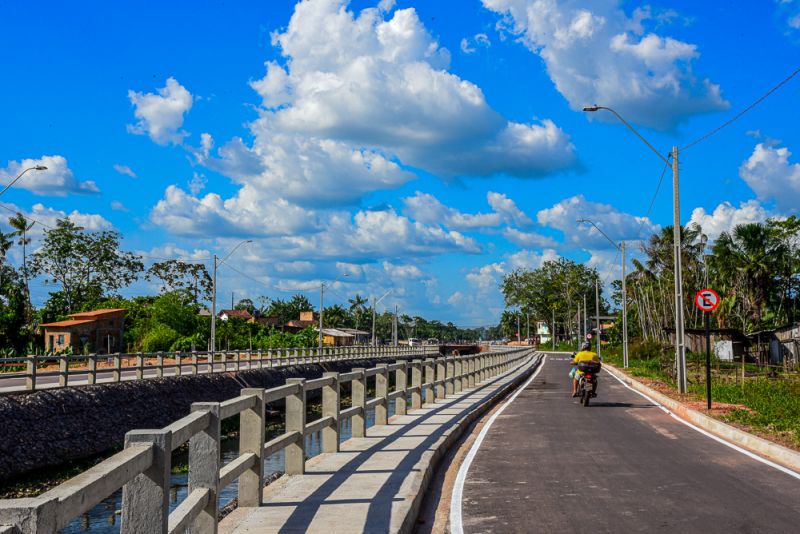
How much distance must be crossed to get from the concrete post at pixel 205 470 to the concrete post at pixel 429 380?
14.7 m

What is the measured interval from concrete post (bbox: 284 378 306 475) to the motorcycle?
46.4 feet

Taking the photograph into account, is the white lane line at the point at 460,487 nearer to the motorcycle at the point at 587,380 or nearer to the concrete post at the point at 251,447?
the concrete post at the point at 251,447

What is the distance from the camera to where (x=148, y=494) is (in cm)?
440

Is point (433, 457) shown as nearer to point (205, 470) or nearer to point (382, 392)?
point (382, 392)

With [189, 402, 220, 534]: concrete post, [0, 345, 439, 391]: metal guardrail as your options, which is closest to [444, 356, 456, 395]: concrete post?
[0, 345, 439, 391]: metal guardrail

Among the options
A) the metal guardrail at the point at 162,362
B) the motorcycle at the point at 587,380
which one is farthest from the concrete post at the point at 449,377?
the metal guardrail at the point at 162,362

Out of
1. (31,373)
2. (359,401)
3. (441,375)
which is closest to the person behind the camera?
(359,401)

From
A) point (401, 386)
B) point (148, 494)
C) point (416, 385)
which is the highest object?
point (148, 494)

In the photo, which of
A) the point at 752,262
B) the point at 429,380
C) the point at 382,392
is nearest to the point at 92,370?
the point at 429,380

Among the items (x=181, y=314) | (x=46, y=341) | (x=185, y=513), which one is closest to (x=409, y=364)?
(x=185, y=513)

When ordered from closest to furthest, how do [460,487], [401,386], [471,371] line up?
[460,487], [401,386], [471,371]

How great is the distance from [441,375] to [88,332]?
4937cm

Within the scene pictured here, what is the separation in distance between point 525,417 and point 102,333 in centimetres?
5586

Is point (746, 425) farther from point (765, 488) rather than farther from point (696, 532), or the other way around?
point (696, 532)
